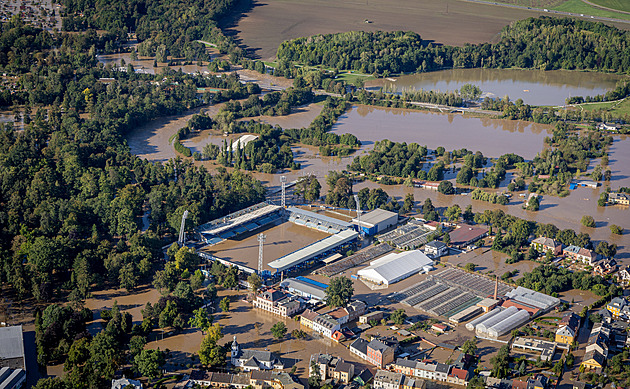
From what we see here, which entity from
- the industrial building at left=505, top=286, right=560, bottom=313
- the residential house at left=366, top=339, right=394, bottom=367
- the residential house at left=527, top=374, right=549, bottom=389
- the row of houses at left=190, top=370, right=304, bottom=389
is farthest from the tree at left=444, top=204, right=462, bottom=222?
the row of houses at left=190, top=370, right=304, bottom=389

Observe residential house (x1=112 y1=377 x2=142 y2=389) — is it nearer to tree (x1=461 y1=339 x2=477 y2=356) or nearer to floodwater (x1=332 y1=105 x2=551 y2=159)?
tree (x1=461 y1=339 x2=477 y2=356)

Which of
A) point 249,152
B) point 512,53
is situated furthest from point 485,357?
point 512,53

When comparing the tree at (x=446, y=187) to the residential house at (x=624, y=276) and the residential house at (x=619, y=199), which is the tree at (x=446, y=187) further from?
the residential house at (x=624, y=276)

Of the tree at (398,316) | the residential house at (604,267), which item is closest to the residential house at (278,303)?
the tree at (398,316)

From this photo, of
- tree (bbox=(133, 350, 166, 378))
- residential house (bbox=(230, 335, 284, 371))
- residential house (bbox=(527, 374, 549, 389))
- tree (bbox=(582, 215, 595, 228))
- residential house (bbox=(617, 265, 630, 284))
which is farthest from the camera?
tree (bbox=(582, 215, 595, 228))

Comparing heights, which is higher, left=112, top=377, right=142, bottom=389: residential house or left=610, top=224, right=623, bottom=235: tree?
left=610, top=224, right=623, bottom=235: tree

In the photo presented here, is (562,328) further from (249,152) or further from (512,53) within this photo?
(512,53)

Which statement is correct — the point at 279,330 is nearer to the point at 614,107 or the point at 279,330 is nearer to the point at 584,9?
the point at 614,107
